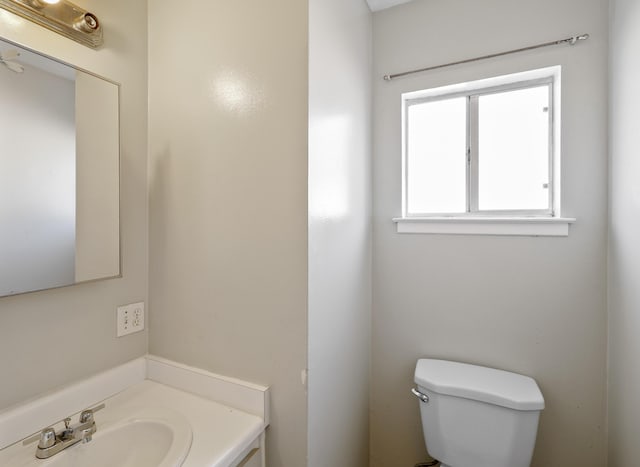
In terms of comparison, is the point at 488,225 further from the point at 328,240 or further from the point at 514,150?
the point at 328,240

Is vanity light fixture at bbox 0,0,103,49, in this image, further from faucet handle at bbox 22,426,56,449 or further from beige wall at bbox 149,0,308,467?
faucet handle at bbox 22,426,56,449

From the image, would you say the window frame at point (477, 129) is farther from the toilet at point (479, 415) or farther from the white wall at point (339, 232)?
the toilet at point (479, 415)

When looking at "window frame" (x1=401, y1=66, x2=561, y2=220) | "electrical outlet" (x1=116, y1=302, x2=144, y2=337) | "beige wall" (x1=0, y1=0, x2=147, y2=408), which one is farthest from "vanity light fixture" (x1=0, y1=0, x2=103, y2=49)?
"window frame" (x1=401, y1=66, x2=561, y2=220)

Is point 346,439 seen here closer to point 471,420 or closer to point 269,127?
point 471,420

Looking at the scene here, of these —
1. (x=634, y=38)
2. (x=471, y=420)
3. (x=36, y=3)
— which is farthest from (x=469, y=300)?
(x=36, y=3)

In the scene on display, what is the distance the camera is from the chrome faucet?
76 cm

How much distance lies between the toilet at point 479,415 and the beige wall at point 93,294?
126 cm

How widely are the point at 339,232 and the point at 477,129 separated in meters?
0.91

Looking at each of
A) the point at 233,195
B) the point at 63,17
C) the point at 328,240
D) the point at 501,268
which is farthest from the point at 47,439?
the point at 501,268

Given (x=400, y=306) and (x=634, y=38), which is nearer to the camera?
(x=634, y=38)

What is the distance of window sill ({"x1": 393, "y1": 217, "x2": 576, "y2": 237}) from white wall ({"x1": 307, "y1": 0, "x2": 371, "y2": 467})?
24cm

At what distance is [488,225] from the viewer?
4.29ft

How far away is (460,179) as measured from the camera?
4.83ft

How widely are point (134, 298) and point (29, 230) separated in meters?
0.44
